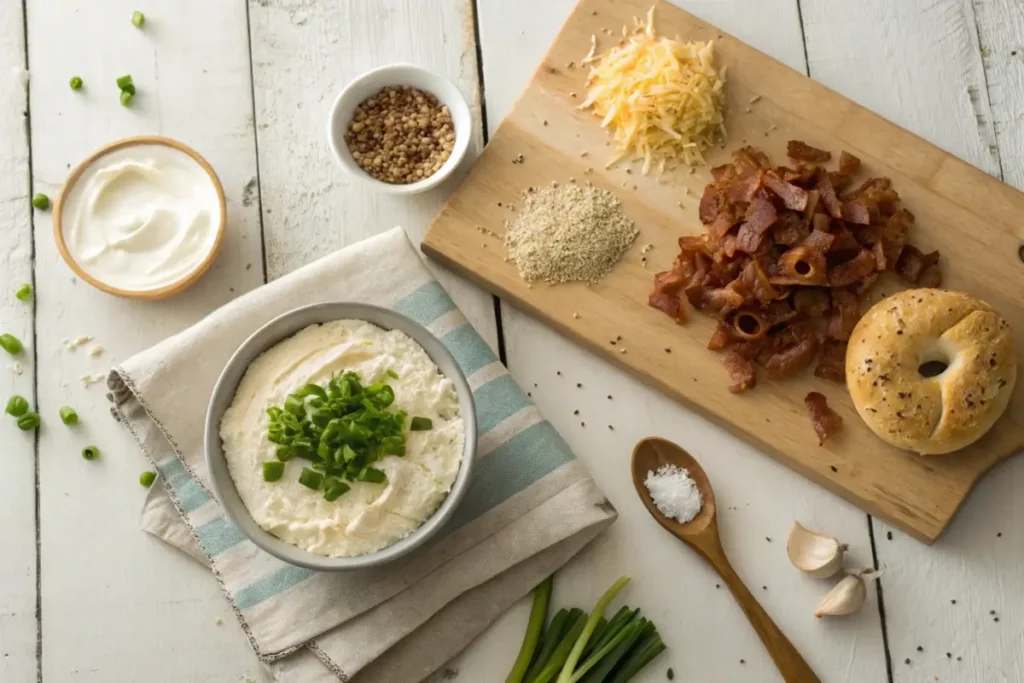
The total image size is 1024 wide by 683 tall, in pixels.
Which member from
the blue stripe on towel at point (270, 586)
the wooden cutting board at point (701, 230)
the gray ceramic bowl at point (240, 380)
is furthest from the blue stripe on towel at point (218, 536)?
the wooden cutting board at point (701, 230)

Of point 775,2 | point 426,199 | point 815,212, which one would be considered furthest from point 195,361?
point 775,2

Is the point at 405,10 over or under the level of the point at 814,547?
over

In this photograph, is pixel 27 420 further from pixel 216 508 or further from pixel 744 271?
pixel 744 271

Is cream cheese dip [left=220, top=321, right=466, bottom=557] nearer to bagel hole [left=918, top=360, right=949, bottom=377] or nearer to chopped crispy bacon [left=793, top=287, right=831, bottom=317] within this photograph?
chopped crispy bacon [left=793, top=287, right=831, bottom=317]

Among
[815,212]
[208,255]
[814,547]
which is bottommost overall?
[814,547]

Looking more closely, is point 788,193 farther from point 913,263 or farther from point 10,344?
point 10,344

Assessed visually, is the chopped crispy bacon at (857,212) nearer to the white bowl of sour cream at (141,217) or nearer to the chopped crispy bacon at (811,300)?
the chopped crispy bacon at (811,300)

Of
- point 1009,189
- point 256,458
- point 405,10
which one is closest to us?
point 256,458
